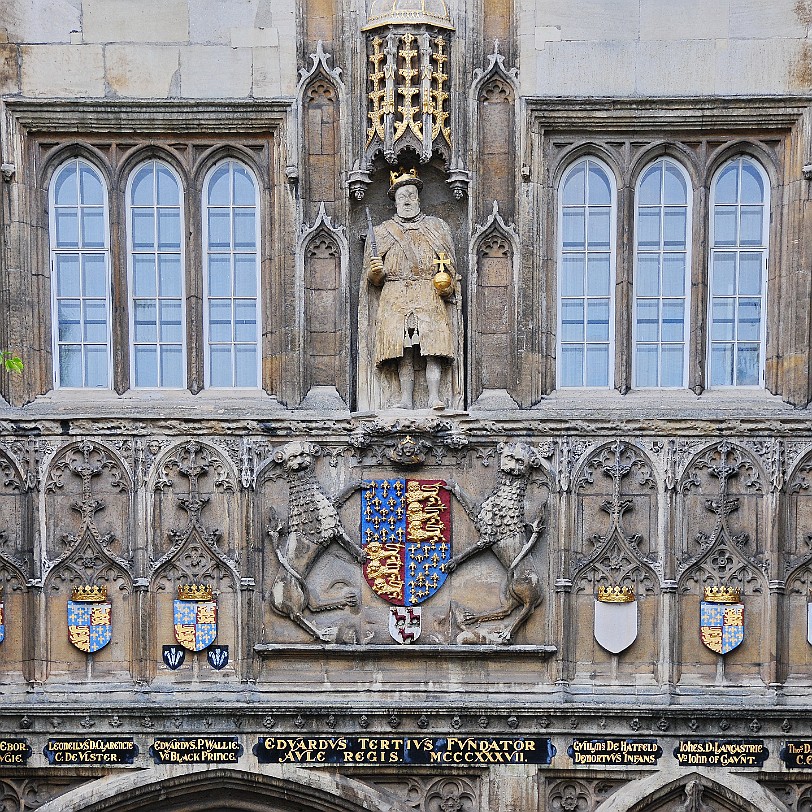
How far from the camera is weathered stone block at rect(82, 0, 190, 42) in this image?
43.7 ft

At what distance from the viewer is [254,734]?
1312 cm

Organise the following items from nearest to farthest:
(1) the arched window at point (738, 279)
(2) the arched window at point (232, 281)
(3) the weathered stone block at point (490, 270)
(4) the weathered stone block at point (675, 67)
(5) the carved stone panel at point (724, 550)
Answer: (5) the carved stone panel at point (724, 550), (4) the weathered stone block at point (675, 67), (3) the weathered stone block at point (490, 270), (1) the arched window at point (738, 279), (2) the arched window at point (232, 281)

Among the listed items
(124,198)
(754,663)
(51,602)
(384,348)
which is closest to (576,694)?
(754,663)

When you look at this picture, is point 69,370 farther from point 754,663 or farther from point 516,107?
point 754,663

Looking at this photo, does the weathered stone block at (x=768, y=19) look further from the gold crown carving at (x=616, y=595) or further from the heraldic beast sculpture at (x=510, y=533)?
the gold crown carving at (x=616, y=595)

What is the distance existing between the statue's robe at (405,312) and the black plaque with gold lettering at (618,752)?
3.25 metres

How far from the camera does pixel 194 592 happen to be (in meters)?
13.2

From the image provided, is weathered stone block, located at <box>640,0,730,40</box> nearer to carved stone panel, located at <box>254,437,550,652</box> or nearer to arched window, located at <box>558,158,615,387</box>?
arched window, located at <box>558,158,615,387</box>

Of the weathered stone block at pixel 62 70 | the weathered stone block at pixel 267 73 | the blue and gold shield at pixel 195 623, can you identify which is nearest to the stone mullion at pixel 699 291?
the weathered stone block at pixel 267 73

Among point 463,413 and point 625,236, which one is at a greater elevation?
point 625,236

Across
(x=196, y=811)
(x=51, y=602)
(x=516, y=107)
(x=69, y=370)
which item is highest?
(x=516, y=107)

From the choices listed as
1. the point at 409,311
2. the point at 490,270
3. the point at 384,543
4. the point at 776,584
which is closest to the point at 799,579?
the point at 776,584

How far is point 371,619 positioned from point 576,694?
1.94 meters

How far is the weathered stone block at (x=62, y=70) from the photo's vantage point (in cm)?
1333
